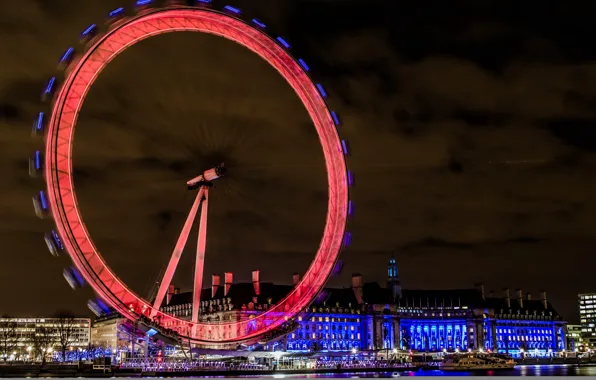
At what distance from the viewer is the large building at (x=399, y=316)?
413 feet

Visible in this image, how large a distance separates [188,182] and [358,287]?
329 ft

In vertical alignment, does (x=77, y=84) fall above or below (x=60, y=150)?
above

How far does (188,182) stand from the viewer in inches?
1891

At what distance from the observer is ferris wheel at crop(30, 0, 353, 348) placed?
3966cm

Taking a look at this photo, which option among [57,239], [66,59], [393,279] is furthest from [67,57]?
[393,279]

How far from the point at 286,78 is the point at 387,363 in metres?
56.7

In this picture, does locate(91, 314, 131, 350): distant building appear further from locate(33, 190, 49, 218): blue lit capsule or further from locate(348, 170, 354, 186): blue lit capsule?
locate(33, 190, 49, 218): blue lit capsule

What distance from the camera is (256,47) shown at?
1821 inches

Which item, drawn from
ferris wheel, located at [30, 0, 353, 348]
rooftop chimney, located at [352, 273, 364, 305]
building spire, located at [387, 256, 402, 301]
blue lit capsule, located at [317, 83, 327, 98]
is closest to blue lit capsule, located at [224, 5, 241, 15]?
ferris wheel, located at [30, 0, 353, 348]

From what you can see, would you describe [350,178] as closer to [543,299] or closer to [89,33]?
[89,33]

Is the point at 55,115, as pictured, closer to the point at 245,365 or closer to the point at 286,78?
the point at 286,78

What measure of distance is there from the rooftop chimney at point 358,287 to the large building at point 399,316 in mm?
190

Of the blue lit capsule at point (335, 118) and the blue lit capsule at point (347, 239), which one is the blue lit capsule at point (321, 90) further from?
the blue lit capsule at point (347, 239)

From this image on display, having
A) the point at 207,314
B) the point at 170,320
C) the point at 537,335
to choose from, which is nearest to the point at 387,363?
the point at 207,314
